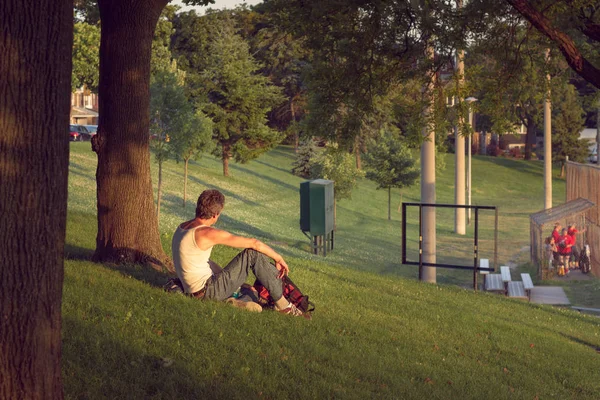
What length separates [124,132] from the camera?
10930mm

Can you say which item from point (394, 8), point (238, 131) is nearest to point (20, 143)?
point (394, 8)

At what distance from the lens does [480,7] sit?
595 inches

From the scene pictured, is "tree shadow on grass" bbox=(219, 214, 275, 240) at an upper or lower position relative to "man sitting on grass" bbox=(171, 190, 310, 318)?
lower

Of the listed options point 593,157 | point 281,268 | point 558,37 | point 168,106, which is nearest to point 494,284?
point 558,37

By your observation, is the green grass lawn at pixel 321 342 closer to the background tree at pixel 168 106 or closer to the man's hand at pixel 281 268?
the man's hand at pixel 281 268

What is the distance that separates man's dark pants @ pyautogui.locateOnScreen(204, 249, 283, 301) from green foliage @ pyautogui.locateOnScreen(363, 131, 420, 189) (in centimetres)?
4196

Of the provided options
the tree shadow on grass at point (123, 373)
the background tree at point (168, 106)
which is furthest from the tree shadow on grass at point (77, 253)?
the background tree at point (168, 106)

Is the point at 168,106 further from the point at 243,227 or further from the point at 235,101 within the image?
the point at 235,101

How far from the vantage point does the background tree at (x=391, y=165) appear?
5072cm

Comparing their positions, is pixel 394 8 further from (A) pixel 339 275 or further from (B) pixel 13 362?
(B) pixel 13 362

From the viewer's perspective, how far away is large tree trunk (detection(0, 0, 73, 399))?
462cm

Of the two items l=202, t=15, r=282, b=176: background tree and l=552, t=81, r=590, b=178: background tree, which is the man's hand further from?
l=552, t=81, r=590, b=178: background tree

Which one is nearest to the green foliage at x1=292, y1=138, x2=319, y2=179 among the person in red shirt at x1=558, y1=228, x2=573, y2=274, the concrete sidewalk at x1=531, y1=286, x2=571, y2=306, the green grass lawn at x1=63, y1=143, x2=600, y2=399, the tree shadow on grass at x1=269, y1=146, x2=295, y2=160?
the tree shadow on grass at x1=269, y1=146, x2=295, y2=160

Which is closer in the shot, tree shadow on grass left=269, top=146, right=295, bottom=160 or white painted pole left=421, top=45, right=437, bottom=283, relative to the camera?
white painted pole left=421, top=45, right=437, bottom=283
